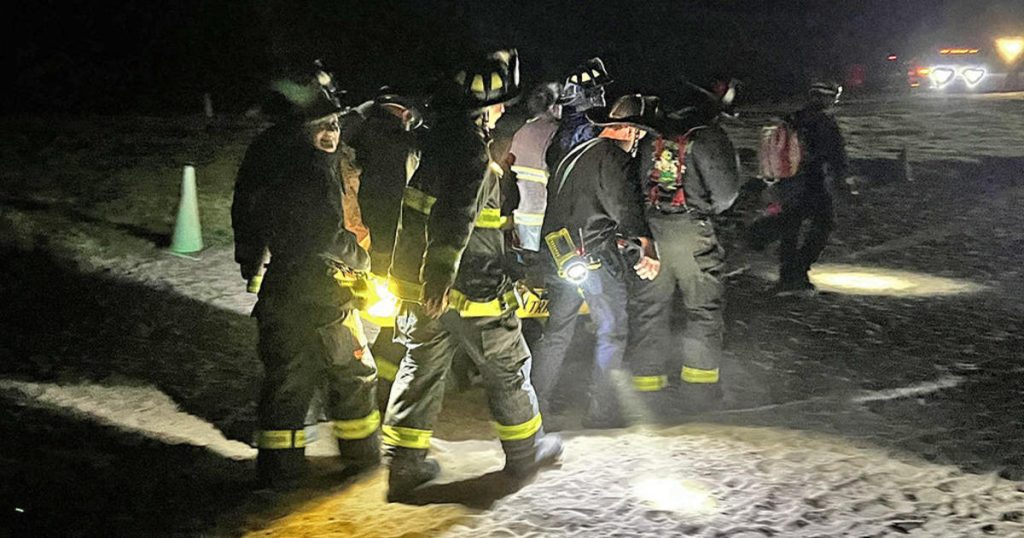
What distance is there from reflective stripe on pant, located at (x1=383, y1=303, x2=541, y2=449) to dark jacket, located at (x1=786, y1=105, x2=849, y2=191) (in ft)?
18.0

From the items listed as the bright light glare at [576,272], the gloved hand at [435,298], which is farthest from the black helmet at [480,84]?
the bright light glare at [576,272]

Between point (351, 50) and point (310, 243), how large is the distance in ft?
96.3

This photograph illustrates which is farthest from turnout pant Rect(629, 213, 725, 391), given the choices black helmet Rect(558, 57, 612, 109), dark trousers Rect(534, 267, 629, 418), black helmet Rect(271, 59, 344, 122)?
black helmet Rect(271, 59, 344, 122)

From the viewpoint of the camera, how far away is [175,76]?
3189cm

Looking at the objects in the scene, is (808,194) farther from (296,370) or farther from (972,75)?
(972,75)

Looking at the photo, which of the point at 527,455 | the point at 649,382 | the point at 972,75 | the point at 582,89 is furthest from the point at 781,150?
the point at 972,75

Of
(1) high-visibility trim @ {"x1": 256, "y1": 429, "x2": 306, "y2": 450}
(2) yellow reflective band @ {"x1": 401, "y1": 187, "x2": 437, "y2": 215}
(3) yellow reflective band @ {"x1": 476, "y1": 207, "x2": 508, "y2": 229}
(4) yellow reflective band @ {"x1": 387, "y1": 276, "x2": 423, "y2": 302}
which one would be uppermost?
(2) yellow reflective band @ {"x1": 401, "y1": 187, "x2": 437, "y2": 215}

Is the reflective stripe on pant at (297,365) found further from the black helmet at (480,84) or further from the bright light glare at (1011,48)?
the bright light glare at (1011,48)

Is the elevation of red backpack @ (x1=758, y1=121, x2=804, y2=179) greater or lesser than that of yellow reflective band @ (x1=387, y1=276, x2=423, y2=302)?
greater

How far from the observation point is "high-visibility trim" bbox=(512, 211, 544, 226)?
292 inches

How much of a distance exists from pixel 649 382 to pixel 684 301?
1.88 feet

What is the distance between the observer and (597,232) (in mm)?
7074

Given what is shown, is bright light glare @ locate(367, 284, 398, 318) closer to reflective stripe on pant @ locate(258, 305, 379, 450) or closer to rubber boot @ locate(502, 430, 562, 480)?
reflective stripe on pant @ locate(258, 305, 379, 450)

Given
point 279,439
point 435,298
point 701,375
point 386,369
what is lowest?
point 279,439
